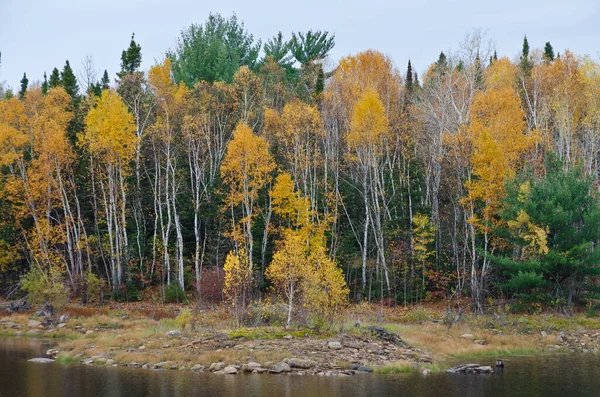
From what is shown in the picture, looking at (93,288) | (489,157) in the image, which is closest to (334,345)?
(489,157)

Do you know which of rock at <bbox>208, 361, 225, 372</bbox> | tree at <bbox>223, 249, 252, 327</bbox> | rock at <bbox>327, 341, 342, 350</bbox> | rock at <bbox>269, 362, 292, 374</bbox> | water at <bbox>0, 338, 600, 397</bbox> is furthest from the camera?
tree at <bbox>223, 249, 252, 327</bbox>

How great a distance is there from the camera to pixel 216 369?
23.0m

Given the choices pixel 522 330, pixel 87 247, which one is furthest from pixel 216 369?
pixel 87 247

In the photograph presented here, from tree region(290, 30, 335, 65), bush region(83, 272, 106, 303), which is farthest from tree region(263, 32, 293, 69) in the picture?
bush region(83, 272, 106, 303)

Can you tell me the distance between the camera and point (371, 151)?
1663 inches

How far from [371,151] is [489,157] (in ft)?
28.3

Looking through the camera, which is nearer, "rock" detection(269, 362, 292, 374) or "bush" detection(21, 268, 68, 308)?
"rock" detection(269, 362, 292, 374)

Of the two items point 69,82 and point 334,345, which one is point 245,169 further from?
point 69,82

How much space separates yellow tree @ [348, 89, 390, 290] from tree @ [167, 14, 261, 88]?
52.8 feet

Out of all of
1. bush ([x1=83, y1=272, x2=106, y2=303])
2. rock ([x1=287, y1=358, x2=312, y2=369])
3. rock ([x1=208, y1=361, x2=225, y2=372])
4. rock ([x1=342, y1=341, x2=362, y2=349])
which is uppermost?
bush ([x1=83, y1=272, x2=106, y2=303])

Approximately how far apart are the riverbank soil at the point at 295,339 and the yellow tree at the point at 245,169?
7.51 meters

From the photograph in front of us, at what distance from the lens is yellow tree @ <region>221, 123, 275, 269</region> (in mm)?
40594

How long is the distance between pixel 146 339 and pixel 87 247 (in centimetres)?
1541

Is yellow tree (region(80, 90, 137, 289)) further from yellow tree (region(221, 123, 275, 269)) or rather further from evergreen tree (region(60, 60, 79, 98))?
evergreen tree (region(60, 60, 79, 98))
